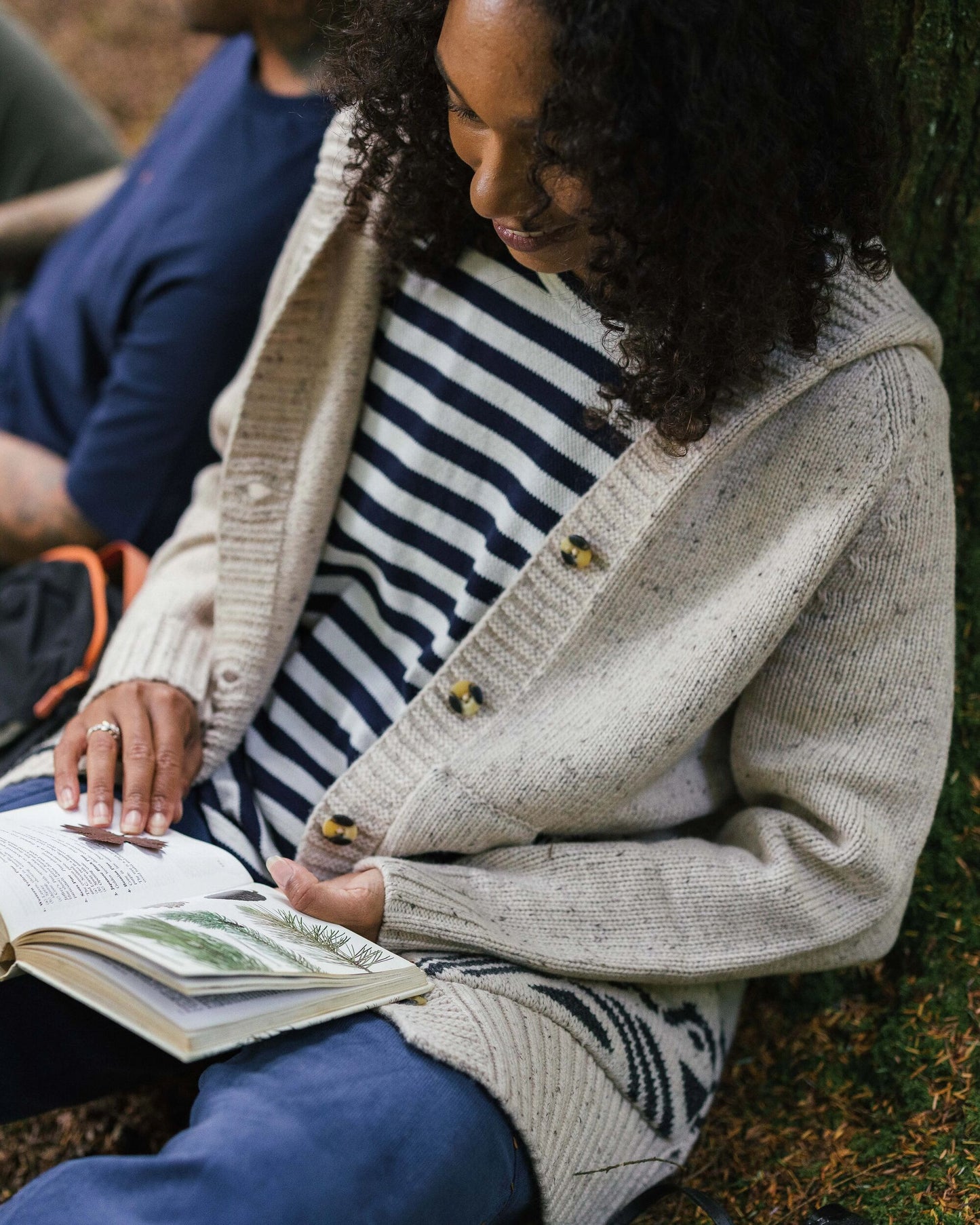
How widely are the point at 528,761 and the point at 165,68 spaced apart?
340 cm

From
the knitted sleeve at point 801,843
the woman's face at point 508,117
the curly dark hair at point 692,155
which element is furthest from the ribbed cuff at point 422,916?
the woman's face at point 508,117

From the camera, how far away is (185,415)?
6.85 feet

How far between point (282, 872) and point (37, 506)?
1.15 meters

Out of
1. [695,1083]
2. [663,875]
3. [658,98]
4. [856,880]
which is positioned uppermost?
[658,98]

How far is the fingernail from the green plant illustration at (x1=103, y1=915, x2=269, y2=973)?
0.60 feet

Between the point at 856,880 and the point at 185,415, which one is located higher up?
the point at 185,415

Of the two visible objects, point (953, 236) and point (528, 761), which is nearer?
point (528, 761)

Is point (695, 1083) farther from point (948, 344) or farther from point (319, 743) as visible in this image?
point (948, 344)

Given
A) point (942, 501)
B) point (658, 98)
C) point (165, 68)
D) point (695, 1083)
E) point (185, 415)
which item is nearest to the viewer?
point (658, 98)

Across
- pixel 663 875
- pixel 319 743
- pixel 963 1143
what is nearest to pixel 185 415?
pixel 319 743

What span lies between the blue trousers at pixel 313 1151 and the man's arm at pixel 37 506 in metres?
1.06

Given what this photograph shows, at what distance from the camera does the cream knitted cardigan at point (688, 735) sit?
130 cm

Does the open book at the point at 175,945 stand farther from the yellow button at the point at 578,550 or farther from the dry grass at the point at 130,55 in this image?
the dry grass at the point at 130,55

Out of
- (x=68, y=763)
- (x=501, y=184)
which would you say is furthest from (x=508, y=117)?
(x=68, y=763)
